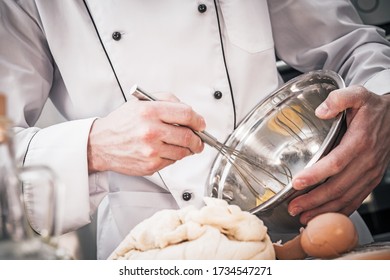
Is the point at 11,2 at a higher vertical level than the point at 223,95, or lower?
higher

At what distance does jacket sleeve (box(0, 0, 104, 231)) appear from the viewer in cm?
92

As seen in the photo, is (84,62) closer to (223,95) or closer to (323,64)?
(223,95)

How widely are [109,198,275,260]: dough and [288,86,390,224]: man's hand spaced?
0.34ft

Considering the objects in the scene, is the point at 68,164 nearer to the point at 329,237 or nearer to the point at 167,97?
the point at 167,97

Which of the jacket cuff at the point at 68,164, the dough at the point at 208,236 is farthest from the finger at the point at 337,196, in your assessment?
the jacket cuff at the point at 68,164

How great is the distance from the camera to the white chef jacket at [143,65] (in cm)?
104

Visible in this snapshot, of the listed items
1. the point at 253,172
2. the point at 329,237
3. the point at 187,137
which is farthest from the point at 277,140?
the point at 329,237

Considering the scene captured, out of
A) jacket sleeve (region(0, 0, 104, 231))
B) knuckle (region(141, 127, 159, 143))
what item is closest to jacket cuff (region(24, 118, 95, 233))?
jacket sleeve (region(0, 0, 104, 231))

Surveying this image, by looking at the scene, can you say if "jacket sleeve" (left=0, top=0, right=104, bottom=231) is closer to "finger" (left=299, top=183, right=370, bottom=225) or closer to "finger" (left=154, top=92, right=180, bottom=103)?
"finger" (left=154, top=92, right=180, bottom=103)

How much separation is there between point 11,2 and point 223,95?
16.3 inches

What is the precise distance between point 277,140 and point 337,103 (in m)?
0.14

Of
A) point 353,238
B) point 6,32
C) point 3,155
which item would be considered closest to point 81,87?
point 6,32

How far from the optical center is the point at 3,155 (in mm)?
776
